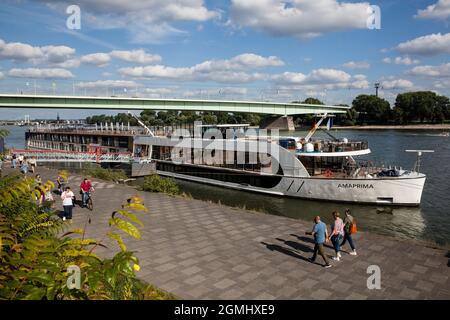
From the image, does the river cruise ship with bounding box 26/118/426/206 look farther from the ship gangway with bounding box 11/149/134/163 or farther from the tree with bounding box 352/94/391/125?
the tree with bounding box 352/94/391/125

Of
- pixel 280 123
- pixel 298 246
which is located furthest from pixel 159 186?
pixel 280 123

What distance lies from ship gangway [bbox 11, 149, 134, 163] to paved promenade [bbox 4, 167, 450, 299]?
80.5 ft

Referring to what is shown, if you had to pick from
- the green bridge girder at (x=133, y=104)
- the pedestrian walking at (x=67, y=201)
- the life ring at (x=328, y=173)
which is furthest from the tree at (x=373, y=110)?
the pedestrian walking at (x=67, y=201)

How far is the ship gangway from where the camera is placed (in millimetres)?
38625

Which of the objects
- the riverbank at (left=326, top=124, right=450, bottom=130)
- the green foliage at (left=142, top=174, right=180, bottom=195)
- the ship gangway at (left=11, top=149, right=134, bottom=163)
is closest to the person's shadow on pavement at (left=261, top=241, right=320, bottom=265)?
the green foliage at (left=142, top=174, right=180, bottom=195)

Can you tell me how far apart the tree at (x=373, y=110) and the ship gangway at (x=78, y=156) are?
9382 centimetres

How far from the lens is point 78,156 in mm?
41219

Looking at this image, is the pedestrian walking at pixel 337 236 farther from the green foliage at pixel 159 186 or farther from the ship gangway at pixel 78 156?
the ship gangway at pixel 78 156

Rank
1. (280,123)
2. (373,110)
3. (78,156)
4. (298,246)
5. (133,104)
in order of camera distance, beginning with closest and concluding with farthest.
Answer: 1. (298,246)
2. (78,156)
3. (133,104)
4. (280,123)
5. (373,110)

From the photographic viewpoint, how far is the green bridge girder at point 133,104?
47500 millimetres

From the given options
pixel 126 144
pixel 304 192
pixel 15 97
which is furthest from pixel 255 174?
pixel 15 97

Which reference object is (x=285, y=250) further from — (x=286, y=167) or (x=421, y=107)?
(x=421, y=107)

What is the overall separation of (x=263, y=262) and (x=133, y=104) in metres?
51.4
